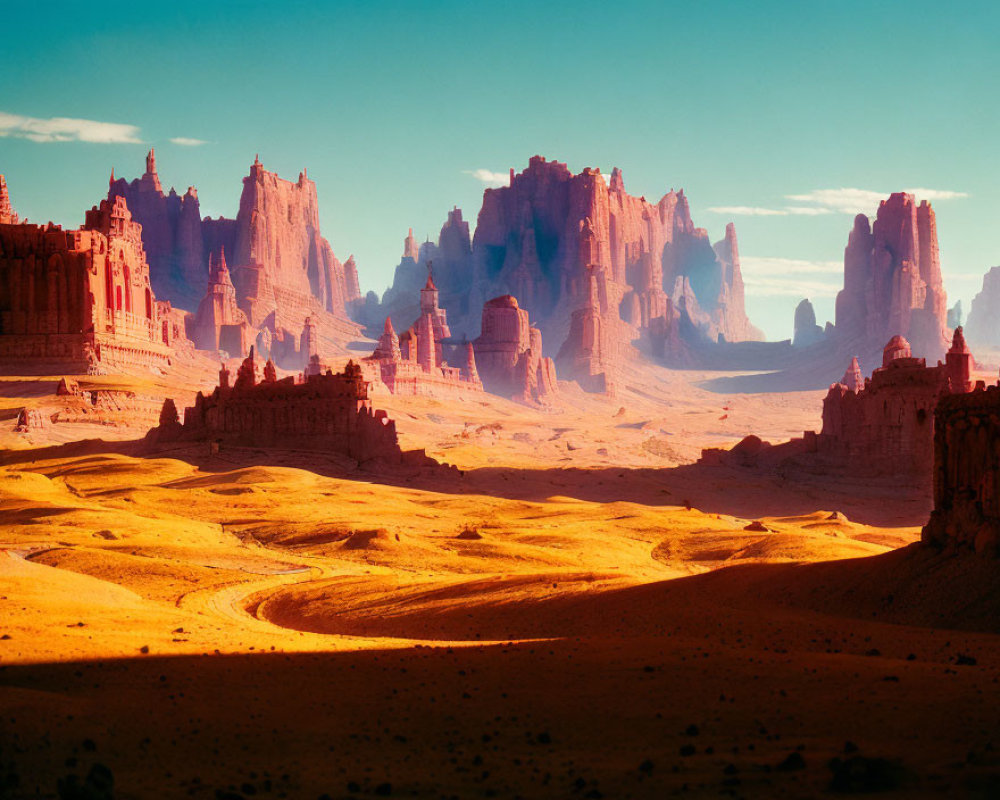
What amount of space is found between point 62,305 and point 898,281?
5424 inches

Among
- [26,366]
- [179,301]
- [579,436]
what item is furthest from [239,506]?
[179,301]

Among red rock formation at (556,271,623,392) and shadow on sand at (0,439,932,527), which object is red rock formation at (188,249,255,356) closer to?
red rock formation at (556,271,623,392)

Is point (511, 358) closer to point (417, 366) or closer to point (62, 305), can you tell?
point (417, 366)

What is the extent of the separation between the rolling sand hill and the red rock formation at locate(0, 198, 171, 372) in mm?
53715

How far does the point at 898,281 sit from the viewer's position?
187500 mm

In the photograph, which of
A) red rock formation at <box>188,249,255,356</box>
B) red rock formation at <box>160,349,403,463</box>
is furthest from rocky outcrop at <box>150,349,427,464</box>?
red rock formation at <box>188,249,255,356</box>

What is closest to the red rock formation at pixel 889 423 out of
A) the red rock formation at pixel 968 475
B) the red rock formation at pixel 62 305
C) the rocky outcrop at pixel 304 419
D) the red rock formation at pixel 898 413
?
the red rock formation at pixel 898 413

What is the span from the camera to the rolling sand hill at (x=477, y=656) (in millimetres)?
12727

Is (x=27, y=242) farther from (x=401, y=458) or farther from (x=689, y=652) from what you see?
(x=689, y=652)

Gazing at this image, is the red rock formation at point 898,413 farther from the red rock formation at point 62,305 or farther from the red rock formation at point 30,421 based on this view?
the red rock formation at point 62,305

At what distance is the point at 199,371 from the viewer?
126188 mm

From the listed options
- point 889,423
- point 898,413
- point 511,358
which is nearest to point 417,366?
point 511,358

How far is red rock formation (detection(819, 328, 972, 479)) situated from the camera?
202ft

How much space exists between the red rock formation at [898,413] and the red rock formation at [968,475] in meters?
36.9
